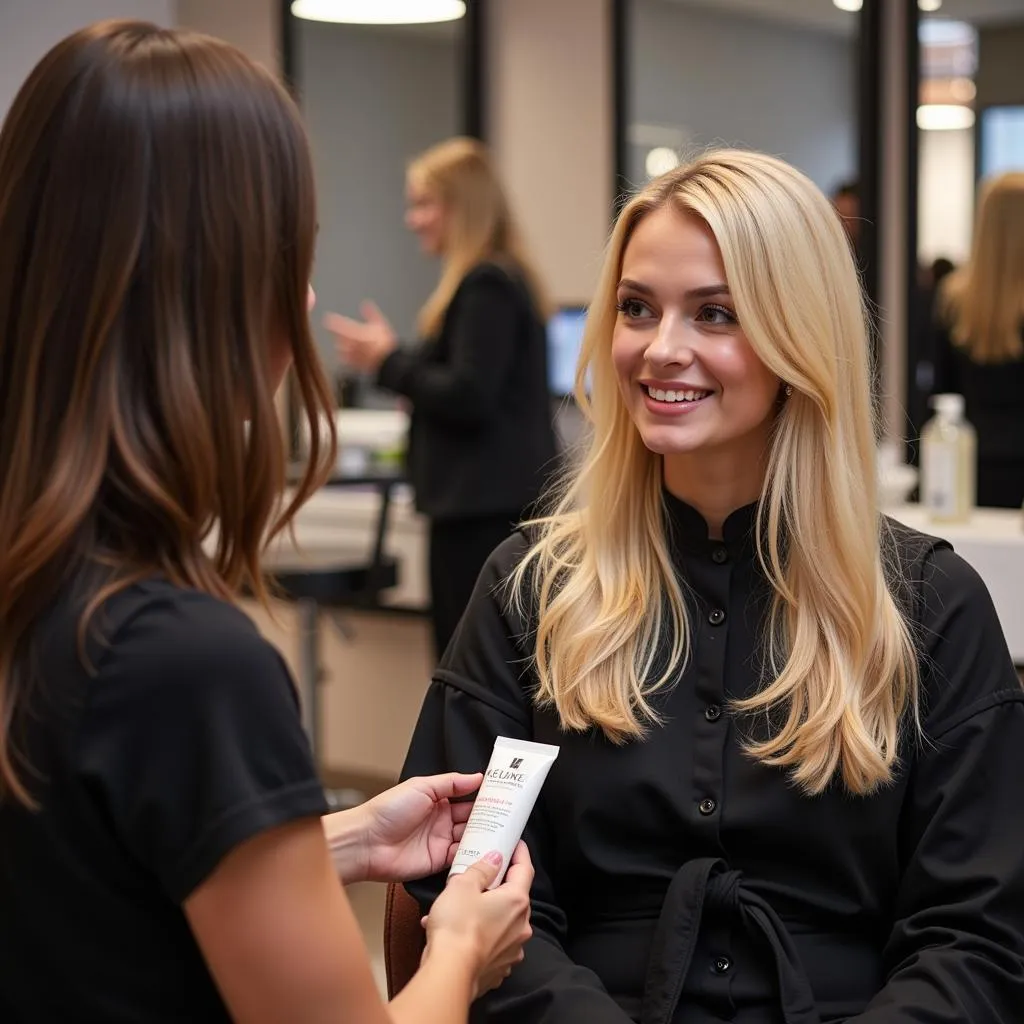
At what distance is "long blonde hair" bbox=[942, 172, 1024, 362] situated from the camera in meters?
3.67

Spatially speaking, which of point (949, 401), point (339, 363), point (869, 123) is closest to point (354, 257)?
point (339, 363)

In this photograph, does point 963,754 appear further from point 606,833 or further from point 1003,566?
point 1003,566

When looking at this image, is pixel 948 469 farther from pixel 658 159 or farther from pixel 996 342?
pixel 658 159

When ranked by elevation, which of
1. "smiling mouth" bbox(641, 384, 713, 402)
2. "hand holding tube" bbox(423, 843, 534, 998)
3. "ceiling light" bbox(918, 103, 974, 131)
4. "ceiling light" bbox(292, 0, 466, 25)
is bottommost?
"hand holding tube" bbox(423, 843, 534, 998)

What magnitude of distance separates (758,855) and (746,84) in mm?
3440

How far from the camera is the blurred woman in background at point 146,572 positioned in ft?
2.96

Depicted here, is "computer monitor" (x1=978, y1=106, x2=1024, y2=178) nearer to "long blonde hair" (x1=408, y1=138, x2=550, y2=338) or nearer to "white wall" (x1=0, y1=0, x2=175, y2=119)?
"long blonde hair" (x1=408, y1=138, x2=550, y2=338)

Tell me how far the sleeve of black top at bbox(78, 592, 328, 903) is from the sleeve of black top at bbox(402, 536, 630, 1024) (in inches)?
25.3

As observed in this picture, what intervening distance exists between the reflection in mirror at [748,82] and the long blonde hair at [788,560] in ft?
8.26

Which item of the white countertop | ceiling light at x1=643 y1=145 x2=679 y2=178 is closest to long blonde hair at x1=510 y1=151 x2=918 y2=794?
the white countertop

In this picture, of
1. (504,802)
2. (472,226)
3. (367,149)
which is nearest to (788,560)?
(504,802)

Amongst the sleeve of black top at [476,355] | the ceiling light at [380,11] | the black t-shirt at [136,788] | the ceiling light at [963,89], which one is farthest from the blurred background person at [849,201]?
the black t-shirt at [136,788]

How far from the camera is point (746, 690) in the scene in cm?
162

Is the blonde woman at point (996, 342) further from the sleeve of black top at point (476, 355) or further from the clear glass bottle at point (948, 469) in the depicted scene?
the sleeve of black top at point (476, 355)
